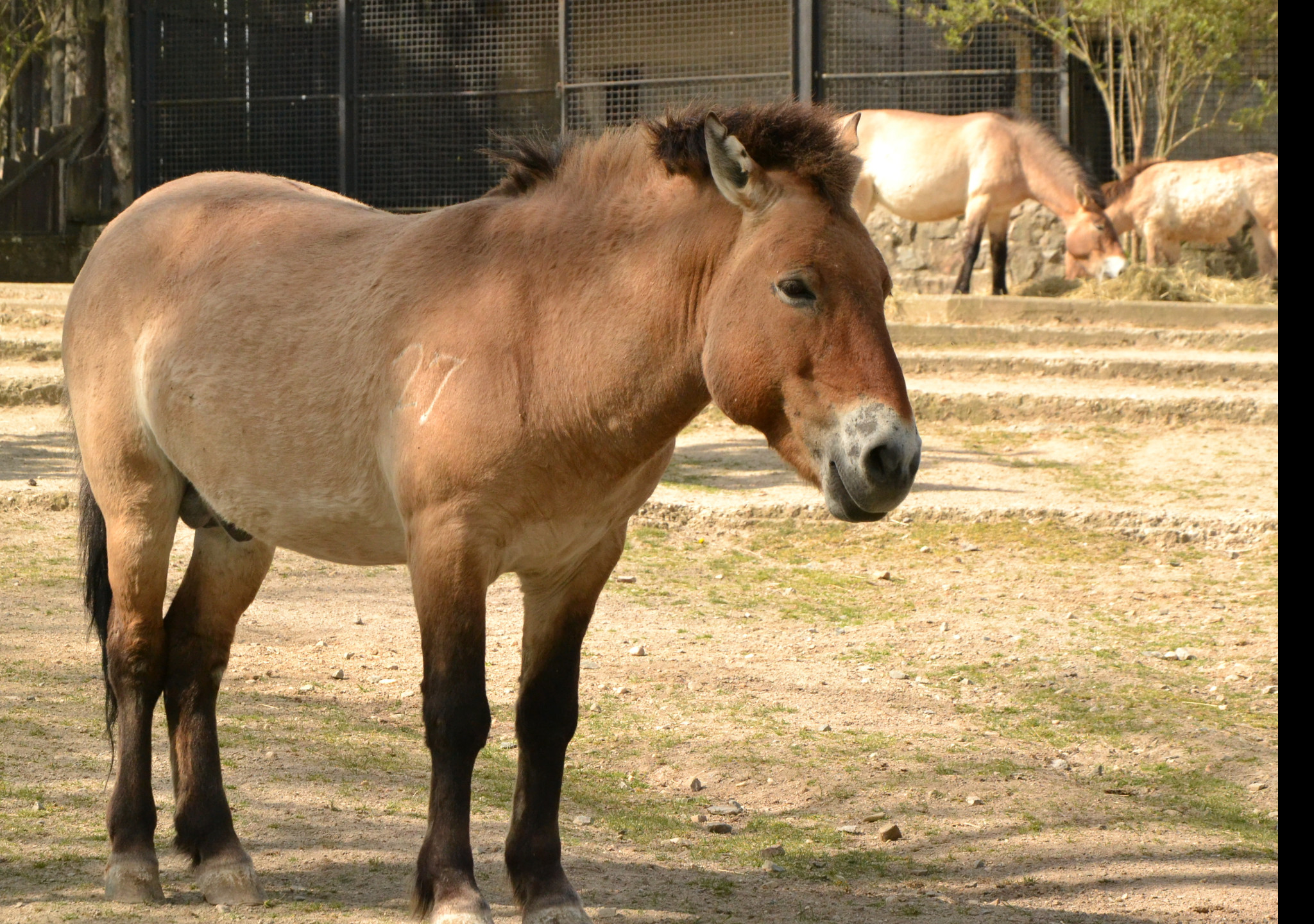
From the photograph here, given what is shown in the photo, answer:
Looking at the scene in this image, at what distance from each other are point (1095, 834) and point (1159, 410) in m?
6.25

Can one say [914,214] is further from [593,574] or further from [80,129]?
[593,574]

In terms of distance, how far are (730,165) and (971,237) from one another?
11633mm

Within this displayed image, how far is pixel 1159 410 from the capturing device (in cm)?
977

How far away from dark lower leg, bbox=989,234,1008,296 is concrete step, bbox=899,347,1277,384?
2704 millimetres

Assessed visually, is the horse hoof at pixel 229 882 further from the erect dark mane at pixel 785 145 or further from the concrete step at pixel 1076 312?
the concrete step at pixel 1076 312

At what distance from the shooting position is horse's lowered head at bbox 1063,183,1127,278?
13422 millimetres

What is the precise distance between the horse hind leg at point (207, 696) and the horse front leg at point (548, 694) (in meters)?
0.71

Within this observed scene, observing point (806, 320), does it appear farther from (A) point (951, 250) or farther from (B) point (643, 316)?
(A) point (951, 250)

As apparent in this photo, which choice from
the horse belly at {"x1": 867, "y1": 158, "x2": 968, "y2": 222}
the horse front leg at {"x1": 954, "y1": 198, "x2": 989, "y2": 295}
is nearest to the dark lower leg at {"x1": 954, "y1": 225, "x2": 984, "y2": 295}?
the horse front leg at {"x1": 954, "y1": 198, "x2": 989, "y2": 295}

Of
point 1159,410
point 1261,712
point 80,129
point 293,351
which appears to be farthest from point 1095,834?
point 80,129

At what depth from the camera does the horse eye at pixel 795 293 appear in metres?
2.87

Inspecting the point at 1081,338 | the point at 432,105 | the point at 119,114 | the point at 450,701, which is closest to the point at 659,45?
the point at 432,105

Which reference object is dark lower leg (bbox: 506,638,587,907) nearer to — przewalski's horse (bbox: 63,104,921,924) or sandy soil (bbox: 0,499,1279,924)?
przewalski's horse (bbox: 63,104,921,924)

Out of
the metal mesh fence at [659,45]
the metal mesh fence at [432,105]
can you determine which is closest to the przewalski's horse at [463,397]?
the metal mesh fence at [659,45]
